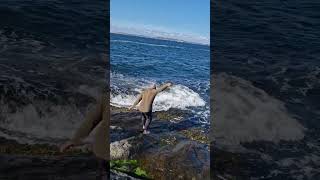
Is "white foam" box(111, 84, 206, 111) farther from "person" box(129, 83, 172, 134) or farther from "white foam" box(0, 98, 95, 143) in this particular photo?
"white foam" box(0, 98, 95, 143)

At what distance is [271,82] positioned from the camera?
8.37 metres

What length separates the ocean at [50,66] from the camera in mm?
7250

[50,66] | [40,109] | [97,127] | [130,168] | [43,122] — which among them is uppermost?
[50,66]

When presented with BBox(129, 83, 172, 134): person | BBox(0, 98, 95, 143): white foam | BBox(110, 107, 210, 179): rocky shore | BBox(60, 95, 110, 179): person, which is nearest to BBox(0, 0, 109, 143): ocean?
BBox(0, 98, 95, 143): white foam

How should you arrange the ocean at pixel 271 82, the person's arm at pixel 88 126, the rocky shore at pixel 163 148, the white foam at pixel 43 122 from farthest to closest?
the ocean at pixel 271 82 < the rocky shore at pixel 163 148 < the white foam at pixel 43 122 < the person's arm at pixel 88 126

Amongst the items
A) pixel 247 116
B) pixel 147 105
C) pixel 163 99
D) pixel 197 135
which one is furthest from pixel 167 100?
pixel 247 116

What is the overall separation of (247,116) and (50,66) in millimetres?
3488

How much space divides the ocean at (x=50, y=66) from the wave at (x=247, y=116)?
7.09 ft

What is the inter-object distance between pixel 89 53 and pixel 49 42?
0.70m

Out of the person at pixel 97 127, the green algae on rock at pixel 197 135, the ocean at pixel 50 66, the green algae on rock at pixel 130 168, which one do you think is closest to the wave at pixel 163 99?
the green algae on rock at pixel 197 135

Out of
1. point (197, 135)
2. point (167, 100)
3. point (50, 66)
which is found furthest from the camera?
point (167, 100)

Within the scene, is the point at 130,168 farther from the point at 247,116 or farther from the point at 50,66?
the point at 247,116

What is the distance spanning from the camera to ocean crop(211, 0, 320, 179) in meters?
7.86

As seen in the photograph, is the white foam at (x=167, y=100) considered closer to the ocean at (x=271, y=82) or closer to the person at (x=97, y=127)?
the ocean at (x=271, y=82)
